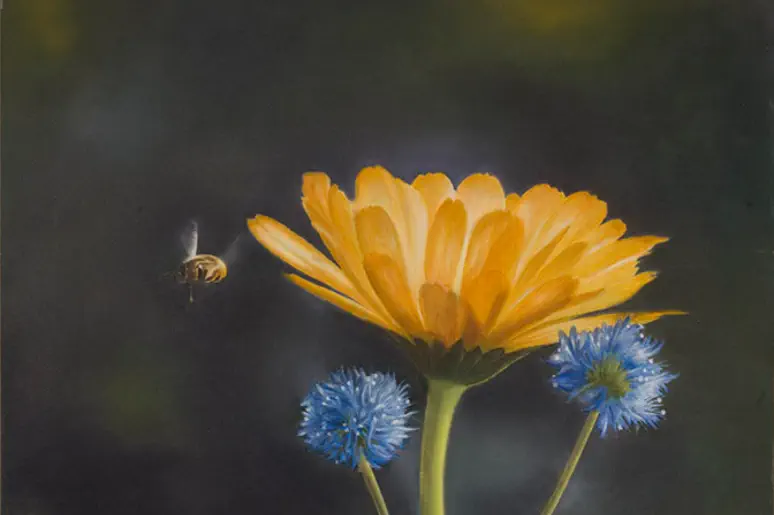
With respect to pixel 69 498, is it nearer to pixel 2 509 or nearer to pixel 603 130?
pixel 2 509

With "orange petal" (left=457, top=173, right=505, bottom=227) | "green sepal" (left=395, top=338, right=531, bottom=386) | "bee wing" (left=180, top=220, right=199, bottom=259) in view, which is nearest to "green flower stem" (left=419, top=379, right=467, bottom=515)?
"green sepal" (left=395, top=338, right=531, bottom=386)

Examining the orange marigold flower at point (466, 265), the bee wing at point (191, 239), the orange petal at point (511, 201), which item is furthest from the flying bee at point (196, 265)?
the orange petal at point (511, 201)

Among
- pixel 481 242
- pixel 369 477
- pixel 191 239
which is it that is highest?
pixel 191 239

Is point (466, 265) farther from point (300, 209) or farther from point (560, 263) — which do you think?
point (300, 209)

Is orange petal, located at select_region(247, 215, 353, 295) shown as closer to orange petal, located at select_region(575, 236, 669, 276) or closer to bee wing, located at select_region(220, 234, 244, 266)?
bee wing, located at select_region(220, 234, 244, 266)

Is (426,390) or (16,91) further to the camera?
(16,91)

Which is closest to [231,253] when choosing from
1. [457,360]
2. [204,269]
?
[204,269]

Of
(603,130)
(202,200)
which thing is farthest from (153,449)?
(603,130)

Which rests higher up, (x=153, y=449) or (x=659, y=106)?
(x=659, y=106)
